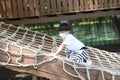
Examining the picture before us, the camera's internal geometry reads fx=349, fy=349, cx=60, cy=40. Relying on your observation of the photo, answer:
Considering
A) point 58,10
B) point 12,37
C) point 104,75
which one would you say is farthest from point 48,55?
point 58,10

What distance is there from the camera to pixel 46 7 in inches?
359

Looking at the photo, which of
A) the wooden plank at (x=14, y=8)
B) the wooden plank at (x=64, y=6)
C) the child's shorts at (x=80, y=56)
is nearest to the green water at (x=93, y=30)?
the wooden plank at (x=64, y=6)

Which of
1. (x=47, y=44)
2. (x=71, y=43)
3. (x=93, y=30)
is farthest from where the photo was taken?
(x=93, y=30)

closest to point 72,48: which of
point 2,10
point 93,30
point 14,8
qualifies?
point 14,8

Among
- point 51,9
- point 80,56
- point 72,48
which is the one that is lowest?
point 80,56

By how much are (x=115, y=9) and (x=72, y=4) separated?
1.15 m

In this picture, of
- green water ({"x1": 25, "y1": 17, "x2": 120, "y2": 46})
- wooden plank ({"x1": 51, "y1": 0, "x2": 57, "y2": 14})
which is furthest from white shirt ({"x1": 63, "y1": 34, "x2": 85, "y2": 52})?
green water ({"x1": 25, "y1": 17, "x2": 120, "y2": 46})

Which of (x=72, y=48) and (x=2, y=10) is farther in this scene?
(x=2, y=10)

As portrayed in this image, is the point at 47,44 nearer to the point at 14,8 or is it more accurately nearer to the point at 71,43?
the point at 71,43

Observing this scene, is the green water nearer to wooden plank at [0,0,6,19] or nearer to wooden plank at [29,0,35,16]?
wooden plank at [29,0,35,16]

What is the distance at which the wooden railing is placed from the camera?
9055mm

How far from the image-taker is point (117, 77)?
515cm

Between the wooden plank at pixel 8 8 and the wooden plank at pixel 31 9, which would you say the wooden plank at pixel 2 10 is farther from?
the wooden plank at pixel 31 9

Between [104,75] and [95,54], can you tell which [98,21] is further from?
[104,75]
